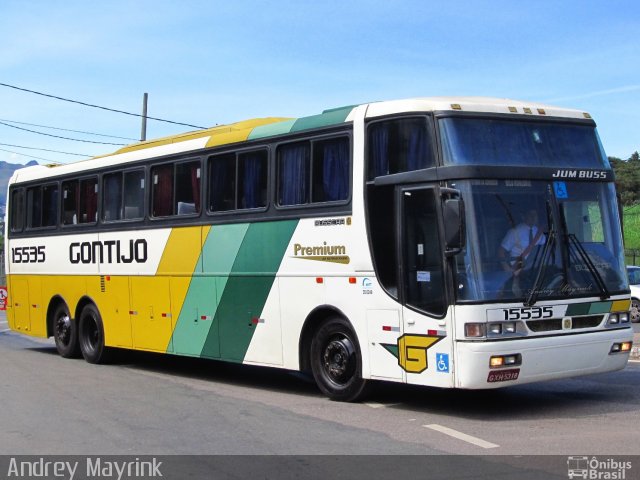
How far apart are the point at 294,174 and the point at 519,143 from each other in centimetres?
297

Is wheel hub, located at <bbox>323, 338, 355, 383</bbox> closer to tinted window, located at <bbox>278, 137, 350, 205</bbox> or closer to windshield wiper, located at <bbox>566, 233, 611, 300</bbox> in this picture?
tinted window, located at <bbox>278, 137, 350, 205</bbox>

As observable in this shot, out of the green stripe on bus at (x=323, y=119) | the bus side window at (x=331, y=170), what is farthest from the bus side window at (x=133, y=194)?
the bus side window at (x=331, y=170)

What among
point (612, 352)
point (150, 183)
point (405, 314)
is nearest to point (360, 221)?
point (405, 314)

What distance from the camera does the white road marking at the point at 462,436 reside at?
8.23 metres

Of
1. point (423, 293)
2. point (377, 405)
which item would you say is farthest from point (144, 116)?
point (423, 293)

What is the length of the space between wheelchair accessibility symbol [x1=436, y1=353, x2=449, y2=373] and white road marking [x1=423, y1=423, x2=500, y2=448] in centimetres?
57

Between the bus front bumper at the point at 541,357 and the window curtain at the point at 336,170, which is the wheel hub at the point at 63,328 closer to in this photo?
the window curtain at the point at 336,170

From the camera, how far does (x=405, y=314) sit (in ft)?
32.2

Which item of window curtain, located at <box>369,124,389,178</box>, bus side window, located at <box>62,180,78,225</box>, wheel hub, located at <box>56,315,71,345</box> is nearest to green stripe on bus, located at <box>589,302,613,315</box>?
window curtain, located at <box>369,124,389,178</box>

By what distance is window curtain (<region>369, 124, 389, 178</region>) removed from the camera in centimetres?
1016

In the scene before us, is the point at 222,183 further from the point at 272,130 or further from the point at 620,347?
the point at 620,347

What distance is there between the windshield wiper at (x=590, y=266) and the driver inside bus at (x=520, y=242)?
17.0 inches

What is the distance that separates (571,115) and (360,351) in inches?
144

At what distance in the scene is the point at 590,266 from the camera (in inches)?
391
